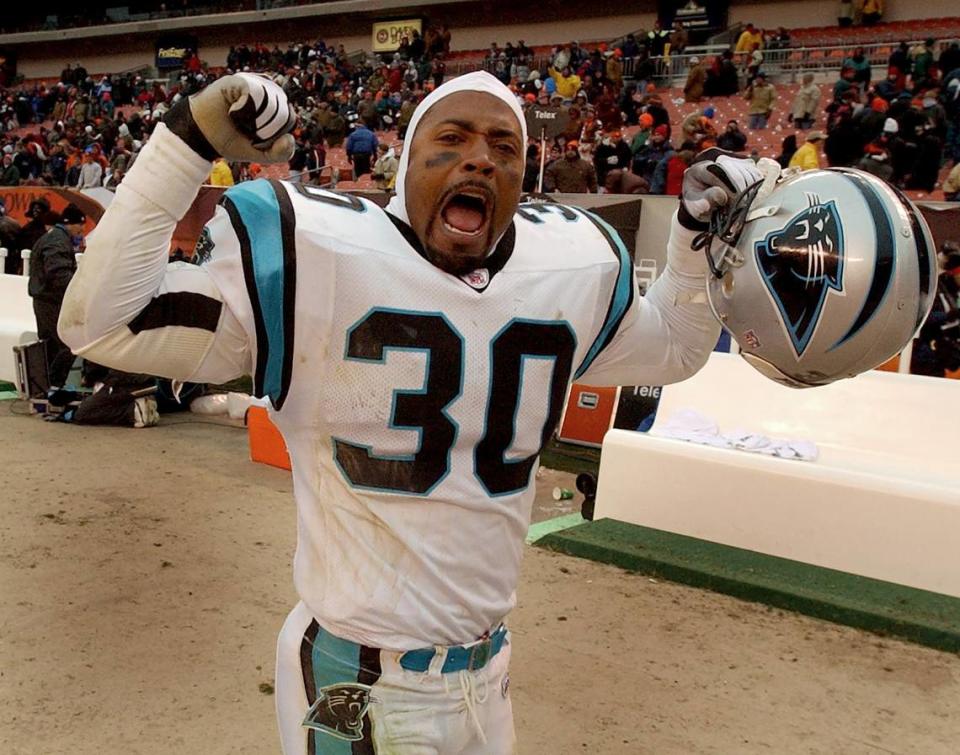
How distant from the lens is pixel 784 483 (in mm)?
4961

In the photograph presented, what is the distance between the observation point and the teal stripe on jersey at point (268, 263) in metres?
1.65

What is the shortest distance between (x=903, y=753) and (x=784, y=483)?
5.92 ft

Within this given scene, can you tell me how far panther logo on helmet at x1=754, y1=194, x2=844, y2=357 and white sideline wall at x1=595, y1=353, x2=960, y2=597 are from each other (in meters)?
3.15

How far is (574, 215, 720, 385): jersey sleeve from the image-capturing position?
202 centimetres

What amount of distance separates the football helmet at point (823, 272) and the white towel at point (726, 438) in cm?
334

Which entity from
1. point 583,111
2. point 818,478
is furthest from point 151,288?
point 583,111

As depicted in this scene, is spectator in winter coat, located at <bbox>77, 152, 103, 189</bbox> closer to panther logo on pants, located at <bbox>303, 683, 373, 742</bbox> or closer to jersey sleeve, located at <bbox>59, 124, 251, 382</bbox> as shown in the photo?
jersey sleeve, located at <bbox>59, 124, 251, 382</bbox>

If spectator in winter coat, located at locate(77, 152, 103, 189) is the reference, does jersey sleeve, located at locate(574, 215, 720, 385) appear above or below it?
below

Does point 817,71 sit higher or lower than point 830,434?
higher

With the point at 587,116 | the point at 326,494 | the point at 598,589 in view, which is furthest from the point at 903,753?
the point at 587,116

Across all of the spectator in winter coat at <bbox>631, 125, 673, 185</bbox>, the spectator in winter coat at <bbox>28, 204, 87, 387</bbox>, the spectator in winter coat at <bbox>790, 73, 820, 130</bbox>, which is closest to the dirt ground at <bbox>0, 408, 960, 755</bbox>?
the spectator in winter coat at <bbox>28, 204, 87, 387</bbox>

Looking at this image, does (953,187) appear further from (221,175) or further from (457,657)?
(221,175)

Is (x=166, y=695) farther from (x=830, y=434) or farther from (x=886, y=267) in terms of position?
(x=830, y=434)

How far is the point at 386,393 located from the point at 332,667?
1.66ft
